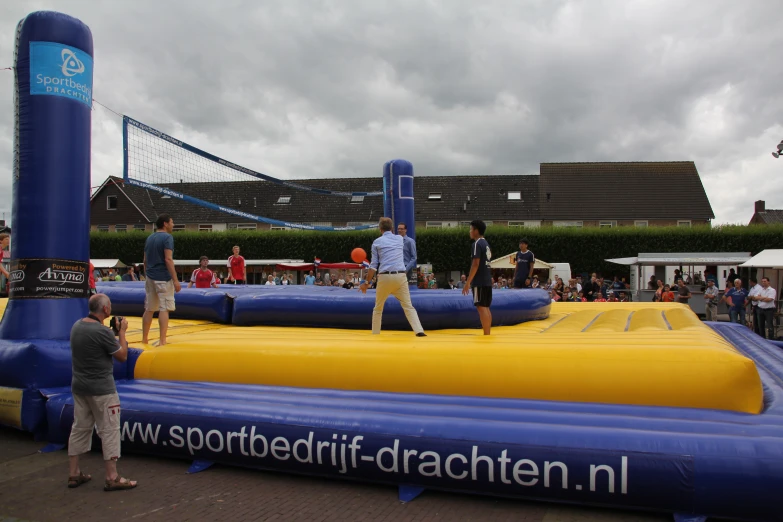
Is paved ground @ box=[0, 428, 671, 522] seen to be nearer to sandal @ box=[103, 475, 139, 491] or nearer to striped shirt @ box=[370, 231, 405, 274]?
sandal @ box=[103, 475, 139, 491]

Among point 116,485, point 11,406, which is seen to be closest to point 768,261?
point 116,485

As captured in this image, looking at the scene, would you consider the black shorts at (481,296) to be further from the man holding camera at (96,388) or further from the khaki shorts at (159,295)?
the man holding camera at (96,388)

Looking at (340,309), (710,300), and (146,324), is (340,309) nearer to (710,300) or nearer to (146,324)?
(146,324)

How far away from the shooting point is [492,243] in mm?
27344

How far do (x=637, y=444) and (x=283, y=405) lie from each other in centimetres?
250

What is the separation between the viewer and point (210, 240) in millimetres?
29578

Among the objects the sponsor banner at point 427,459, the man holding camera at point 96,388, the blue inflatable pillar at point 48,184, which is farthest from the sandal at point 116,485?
the blue inflatable pillar at point 48,184

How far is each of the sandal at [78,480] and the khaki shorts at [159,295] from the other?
1835mm

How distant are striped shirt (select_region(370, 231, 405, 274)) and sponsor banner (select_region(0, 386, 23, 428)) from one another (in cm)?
337

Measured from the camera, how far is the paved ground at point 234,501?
3.71 m

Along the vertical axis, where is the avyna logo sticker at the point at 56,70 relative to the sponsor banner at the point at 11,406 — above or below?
above

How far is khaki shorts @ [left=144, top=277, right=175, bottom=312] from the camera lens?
19.0 ft

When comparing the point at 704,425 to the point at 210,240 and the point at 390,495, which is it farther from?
the point at 210,240

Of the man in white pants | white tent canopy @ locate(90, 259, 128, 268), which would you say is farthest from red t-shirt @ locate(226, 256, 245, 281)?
white tent canopy @ locate(90, 259, 128, 268)
